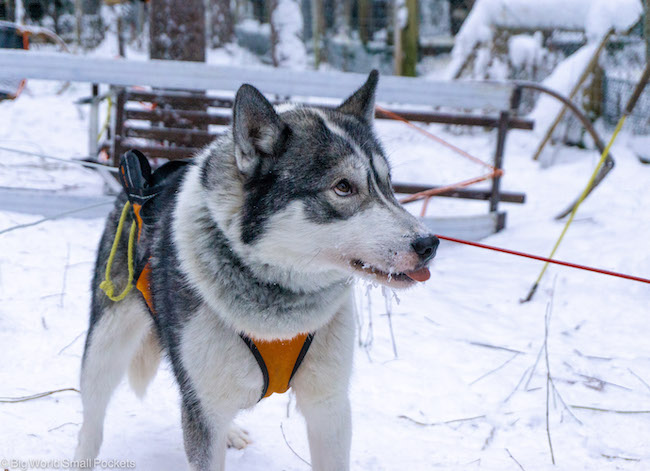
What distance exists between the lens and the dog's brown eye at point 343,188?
1754 millimetres

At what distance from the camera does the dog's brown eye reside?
69.1 inches

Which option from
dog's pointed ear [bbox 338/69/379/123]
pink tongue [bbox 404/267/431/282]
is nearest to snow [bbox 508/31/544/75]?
dog's pointed ear [bbox 338/69/379/123]

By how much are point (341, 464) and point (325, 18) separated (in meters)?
16.1

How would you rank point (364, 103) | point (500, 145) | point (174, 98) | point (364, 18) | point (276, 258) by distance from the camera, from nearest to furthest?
point (276, 258) → point (364, 103) → point (500, 145) → point (174, 98) → point (364, 18)

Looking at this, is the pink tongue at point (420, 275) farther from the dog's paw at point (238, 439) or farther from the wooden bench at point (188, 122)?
the wooden bench at point (188, 122)

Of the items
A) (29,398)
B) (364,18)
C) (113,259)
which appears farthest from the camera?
(364,18)

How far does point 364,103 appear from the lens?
2156 mm

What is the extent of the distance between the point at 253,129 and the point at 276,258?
1.31 ft

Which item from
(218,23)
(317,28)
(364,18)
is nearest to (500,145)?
(317,28)

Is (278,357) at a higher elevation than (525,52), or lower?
lower

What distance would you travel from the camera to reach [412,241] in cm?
164

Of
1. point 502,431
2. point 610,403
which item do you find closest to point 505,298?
point 610,403

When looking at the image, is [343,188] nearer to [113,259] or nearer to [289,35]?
[113,259]

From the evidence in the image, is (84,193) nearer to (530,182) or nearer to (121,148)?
(121,148)
